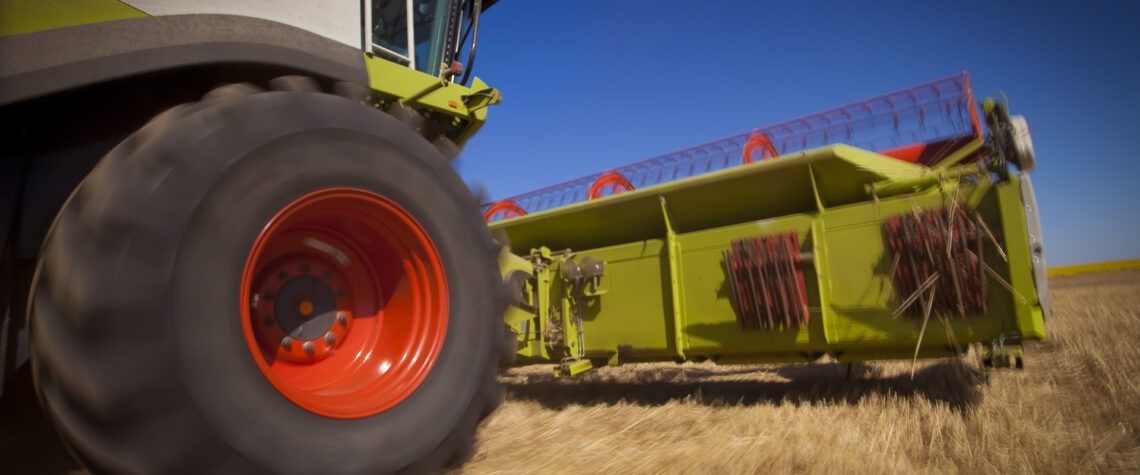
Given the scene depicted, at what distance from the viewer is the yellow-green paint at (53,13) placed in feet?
4.33

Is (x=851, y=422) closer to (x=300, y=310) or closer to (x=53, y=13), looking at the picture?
(x=300, y=310)

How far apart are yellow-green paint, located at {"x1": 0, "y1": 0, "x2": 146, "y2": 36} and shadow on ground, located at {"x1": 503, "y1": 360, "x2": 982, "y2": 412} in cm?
304

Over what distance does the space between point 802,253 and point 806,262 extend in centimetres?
5

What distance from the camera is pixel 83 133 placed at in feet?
5.28

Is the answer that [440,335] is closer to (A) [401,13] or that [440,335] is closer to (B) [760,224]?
(A) [401,13]

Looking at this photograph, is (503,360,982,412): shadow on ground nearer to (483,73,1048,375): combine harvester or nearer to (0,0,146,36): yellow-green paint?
(483,73,1048,375): combine harvester

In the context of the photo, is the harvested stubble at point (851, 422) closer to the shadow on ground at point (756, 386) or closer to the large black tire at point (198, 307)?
the shadow on ground at point (756, 386)

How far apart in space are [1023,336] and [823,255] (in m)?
0.95

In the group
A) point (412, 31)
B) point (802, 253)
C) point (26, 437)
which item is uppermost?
point (412, 31)

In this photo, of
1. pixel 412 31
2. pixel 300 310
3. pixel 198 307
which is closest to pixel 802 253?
pixel 412 31

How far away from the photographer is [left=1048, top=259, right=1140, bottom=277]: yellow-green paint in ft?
73.9

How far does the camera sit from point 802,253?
137 inches

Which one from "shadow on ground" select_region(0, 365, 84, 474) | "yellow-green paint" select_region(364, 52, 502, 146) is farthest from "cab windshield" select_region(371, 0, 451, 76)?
"shadow on ground" select_region(0, 365, 84, 474)

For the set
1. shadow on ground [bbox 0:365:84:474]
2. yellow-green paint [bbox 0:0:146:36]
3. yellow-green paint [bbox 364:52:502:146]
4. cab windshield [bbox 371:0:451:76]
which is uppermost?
cab windshield [bbox 371:0:451:76]
